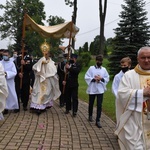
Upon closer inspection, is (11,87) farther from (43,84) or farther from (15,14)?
(15,14)

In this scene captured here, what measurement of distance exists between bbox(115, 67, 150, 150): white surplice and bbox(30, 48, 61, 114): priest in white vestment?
520cm

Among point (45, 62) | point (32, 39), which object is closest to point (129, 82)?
point (45, 62)

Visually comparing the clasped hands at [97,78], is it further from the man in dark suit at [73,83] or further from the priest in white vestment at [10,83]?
the priest in white vestment at [10,83]

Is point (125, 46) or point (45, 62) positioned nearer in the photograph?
point (45, 62)

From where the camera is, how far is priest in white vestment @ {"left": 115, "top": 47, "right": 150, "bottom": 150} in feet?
13.8

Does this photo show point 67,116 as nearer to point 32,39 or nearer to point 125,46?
point 125,46

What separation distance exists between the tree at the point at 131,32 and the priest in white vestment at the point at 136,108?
22076mm

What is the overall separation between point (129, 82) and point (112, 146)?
7.50ft

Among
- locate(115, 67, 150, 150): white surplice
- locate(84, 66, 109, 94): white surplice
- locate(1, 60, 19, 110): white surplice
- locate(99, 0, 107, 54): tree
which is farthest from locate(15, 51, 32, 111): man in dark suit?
locate(99, 0, 107, 54): tree

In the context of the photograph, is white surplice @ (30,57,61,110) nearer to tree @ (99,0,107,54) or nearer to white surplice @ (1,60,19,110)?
white surplice @ (1,60,19,110)

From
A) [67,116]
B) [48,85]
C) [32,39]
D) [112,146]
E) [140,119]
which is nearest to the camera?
[140,119]

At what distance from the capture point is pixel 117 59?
26609mm

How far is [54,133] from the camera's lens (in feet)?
23.0

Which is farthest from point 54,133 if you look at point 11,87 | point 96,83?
point 11,87
